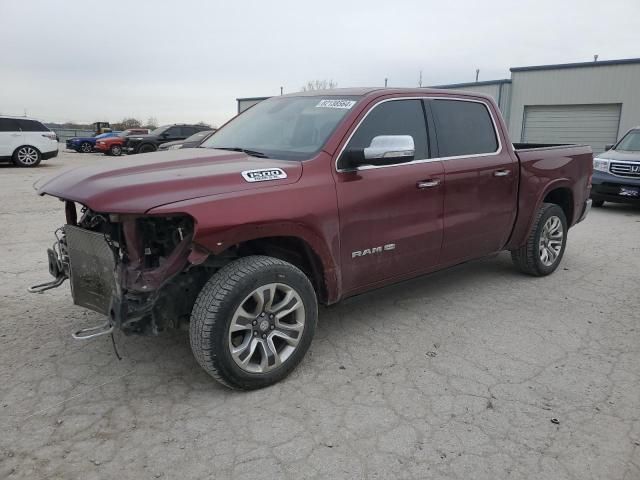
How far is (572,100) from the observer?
68.4 ft

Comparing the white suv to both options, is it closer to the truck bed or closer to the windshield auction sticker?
the windshield auction sticker

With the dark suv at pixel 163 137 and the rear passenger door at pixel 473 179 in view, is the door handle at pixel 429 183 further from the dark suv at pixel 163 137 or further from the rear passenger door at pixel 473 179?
the dark suv at pixel 163 137

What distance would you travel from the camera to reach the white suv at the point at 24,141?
17.3 meters

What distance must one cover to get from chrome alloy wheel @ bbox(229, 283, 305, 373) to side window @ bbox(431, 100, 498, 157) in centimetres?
188

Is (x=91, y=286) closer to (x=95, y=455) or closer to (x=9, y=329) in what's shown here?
(x=95, y=455)

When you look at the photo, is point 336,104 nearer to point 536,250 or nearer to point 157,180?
point 157,180

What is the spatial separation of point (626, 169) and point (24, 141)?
17595 mm

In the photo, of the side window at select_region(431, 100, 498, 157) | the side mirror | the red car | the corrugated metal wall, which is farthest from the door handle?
the red car

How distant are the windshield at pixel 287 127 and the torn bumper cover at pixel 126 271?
1116 mm

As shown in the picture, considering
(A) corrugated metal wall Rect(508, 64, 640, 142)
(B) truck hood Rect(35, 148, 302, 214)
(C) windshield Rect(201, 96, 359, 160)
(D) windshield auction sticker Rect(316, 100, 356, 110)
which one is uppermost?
(A) corrugated metal wall Rect(508, 64, 640, 142)

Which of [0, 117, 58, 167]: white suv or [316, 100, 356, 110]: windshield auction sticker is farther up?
[316, 100, 356, 110]: windshield auction sticker

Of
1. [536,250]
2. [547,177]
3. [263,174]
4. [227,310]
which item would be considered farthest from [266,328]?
[547,177]

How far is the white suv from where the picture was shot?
17.3 metres

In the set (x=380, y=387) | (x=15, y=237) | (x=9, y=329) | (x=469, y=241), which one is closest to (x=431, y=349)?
(x=380, y=387)
